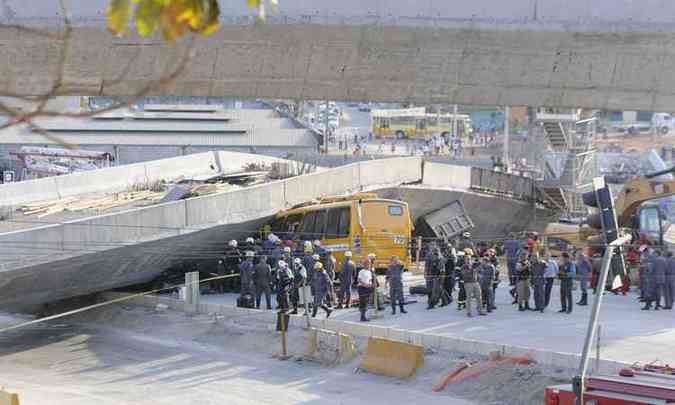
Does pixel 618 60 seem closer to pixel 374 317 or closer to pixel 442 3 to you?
pixel 442 3

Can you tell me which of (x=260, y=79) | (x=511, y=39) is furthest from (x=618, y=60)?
(x=260, y=79)

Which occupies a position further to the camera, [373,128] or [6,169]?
[373,128]

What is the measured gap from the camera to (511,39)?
22.0 meters

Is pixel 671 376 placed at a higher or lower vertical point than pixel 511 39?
lower

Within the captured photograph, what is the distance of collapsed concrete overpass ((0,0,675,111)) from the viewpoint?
21891 millimetres

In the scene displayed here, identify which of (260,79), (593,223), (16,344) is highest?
(260,79)

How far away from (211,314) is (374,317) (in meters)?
3.87

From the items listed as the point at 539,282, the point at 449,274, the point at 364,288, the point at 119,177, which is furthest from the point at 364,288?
the point at 119,177

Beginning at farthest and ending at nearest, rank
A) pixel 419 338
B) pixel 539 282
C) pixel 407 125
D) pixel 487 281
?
pixel 407 125 → pixel 487 281 → pixel 539 282 → pixel 419 338

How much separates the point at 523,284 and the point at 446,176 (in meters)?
12.2

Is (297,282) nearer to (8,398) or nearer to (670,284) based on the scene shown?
(670,284)

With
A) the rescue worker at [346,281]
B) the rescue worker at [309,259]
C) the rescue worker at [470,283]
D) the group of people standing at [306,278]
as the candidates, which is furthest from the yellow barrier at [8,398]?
the rescue worker at [470,283]

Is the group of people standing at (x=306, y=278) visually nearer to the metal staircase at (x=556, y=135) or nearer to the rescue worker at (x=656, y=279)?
the rescue worker at (x=656, y=279)

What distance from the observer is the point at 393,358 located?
19562 mm
